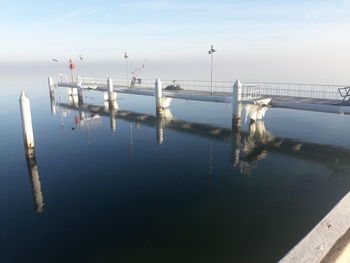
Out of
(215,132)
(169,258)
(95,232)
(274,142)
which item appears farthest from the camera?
(215,132)

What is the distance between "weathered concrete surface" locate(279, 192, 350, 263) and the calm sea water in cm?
737

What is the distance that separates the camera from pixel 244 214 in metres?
19.0

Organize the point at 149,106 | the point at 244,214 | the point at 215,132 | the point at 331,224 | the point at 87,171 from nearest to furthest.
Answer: the point at 331,224, the point at 244,214, the point at 87,171, the point at 215,132, the point at 149,106

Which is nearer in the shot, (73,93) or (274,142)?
(274,142)

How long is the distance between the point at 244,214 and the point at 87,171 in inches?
617

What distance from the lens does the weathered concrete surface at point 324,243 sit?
6738 mm

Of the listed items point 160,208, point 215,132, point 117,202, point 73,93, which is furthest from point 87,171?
point 73,93

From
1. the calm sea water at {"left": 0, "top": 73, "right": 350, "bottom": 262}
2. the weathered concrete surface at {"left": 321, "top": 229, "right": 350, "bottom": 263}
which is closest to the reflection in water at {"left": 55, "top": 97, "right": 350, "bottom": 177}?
the calm sea water at {"left": 0, "top": 73, "right": 350, "bottom": 262}

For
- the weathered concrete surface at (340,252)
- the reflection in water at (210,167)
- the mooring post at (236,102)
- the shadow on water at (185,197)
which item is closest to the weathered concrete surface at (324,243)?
the weathered concrete surface at (340,252)

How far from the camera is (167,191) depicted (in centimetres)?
2261

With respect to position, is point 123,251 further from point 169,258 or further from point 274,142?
point 274,142

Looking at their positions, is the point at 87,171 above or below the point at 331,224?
below

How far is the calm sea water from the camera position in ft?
51.5

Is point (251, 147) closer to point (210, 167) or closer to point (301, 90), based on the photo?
point (210, 167)
